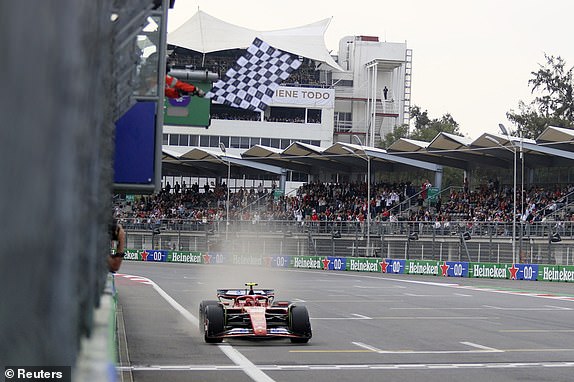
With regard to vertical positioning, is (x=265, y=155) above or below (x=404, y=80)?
below

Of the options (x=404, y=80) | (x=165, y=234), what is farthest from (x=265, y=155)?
(x=404, y=80)

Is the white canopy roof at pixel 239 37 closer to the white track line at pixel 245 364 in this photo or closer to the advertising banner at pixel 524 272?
the advertising banner at pixel 524 272

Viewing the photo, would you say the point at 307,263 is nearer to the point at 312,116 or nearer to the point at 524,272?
the point at 524,272

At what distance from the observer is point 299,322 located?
592 inches

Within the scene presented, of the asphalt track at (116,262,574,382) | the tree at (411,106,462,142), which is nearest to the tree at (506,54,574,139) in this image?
the tree at (411,106,462,142)

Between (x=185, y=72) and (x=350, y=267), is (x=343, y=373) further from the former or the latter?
(x=350, y=267)

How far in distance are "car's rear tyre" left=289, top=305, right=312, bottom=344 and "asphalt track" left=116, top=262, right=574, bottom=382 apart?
0.74 feet

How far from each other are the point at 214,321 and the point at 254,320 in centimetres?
64

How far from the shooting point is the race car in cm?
1484

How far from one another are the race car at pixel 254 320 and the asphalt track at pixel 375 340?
8.2 inches

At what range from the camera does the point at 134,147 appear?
13.5 metres

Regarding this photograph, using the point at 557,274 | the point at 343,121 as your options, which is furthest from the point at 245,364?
the point at 343,121

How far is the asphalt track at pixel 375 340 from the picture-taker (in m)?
11.8

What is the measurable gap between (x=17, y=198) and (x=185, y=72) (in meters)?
13.6
